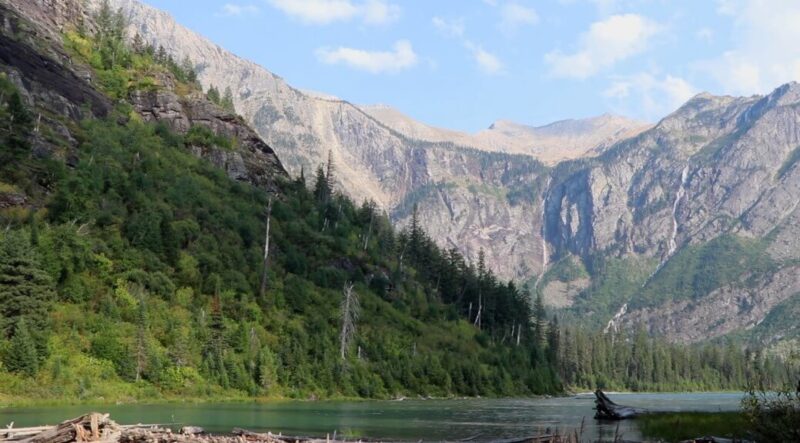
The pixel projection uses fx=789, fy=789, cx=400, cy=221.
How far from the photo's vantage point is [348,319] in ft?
450

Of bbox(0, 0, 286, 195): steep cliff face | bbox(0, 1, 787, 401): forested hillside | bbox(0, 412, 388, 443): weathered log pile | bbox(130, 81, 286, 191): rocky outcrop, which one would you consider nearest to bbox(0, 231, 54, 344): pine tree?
bbox(0, 1, 787, 401): forested hillside

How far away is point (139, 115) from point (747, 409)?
522 feet

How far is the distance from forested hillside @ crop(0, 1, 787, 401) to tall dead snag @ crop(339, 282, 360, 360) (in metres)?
0.50

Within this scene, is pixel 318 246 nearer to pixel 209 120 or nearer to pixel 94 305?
pixel 209 120

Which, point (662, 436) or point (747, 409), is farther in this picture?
point (662, 436)

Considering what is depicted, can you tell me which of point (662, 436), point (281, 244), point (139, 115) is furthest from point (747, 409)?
point (139, 115)

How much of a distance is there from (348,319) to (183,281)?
2970cm

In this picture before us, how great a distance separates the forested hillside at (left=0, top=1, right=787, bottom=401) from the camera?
95938 mm

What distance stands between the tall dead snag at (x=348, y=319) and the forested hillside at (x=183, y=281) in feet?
1.64

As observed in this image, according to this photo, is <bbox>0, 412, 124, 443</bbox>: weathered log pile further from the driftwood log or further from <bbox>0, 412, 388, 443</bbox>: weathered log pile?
the driftwood log

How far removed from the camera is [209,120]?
18588cm

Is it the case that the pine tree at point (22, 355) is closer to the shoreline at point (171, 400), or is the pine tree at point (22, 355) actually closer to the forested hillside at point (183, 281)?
the forested hillside at point (183, 281)

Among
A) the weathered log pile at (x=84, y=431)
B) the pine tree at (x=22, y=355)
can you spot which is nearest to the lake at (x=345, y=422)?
the pine tree at (x=22, y=355)

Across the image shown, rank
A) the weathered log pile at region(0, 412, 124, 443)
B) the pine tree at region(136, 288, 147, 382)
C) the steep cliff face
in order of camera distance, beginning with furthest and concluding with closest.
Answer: the steep cliff face < the pine tree at region(136, 288, 147, 382) < the weathered log pile at region(0, 412, 124, 443)
